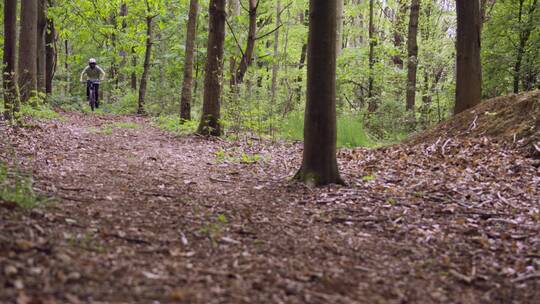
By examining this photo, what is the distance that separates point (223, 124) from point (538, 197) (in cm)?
692

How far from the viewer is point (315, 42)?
18.7 ft

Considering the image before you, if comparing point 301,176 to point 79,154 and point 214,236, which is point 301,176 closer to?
point 214,236

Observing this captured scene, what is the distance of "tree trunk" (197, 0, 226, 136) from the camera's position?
1015cm

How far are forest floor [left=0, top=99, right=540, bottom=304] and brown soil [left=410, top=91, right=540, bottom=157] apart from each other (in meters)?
0.24

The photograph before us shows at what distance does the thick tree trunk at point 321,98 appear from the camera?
18.6 feet

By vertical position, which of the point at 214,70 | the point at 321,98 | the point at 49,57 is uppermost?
the point at 49,57

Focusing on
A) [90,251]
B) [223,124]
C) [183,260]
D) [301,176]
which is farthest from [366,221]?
[223,124]

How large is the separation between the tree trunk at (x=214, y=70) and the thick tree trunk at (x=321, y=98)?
468 cm

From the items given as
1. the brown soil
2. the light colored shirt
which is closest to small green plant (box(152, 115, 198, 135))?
the light colored shirt

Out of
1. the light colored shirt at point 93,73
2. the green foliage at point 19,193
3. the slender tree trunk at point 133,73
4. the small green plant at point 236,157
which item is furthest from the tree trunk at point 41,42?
the green foliage at point 19,193

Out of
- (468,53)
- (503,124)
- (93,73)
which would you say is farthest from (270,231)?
(93,73)

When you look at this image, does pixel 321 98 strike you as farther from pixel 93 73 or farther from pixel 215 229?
pixel 93 73

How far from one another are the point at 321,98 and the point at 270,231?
7.37 feet

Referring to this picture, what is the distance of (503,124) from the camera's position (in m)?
7.66
